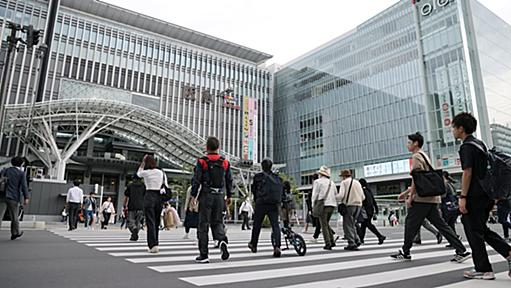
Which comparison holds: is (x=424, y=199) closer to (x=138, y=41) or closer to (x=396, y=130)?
(x=396, y=130)

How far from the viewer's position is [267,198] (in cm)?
583

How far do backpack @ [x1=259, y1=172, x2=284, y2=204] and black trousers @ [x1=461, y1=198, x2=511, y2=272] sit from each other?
9.66 ft

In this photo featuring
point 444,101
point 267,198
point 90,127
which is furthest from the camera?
point 444,101

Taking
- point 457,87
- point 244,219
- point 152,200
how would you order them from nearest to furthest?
point 152,200
point 244,219
point 457,87

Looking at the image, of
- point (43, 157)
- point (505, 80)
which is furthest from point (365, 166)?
point (43, 157)

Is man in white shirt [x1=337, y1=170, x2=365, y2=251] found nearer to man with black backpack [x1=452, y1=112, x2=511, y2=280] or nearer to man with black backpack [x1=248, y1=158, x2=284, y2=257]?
man with black backpack [x1=248, y1=158, x2=284, y2=257]

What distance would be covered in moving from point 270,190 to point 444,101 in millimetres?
42613

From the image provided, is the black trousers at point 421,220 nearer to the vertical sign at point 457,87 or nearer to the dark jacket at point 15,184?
the dark jacket at point 15,184

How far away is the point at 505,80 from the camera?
44.9 meters

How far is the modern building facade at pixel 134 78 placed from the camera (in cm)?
4138

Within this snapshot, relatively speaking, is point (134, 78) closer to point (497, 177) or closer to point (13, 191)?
point (13, 191)

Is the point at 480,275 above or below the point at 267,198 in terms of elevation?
below

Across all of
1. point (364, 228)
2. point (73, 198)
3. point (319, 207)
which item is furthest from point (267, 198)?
point (73, 198)

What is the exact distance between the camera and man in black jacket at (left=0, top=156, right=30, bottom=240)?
7.31 metres
